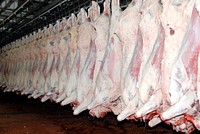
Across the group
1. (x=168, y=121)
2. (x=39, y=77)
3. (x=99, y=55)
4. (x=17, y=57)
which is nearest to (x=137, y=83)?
(x=168, y=121)

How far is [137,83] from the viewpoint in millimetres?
2760

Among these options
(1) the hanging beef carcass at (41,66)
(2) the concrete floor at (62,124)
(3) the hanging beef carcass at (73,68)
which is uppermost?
(3) the hanging beef carcass at (73,68)

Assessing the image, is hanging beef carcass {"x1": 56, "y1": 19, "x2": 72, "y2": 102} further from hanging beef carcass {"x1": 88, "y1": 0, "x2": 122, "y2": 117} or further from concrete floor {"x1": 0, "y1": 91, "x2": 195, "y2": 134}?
hanging beef carcass {"x1": 88, "y1": 0, "x2": 122, "y2": 117}

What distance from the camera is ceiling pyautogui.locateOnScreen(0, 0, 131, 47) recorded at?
546 cm

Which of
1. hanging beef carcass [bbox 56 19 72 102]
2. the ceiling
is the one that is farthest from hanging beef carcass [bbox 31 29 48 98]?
hanging beef carcass [bbox 56 19 72 102]

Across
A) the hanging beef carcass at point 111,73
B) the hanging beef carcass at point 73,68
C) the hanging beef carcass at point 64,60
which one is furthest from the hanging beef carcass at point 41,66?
the hanging beef carcass at point 111,73

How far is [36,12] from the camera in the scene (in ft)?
22.4

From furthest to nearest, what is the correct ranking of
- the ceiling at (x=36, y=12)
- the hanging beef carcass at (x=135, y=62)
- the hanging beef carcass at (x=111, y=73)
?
1. the ceiling at (x=36, y=12)
2. the hanging beef carcass at (x=111, y=73)
3. the hanging beef carcass at (x=135, y=62)

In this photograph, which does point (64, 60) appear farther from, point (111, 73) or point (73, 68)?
point (111, 73)

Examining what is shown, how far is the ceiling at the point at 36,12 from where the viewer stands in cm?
546

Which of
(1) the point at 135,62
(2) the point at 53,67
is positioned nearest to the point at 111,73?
(1) the point at 135,62

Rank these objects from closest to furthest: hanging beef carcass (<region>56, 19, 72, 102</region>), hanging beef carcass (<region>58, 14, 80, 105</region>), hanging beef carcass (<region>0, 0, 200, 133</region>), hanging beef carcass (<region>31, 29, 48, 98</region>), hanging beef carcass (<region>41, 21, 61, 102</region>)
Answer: hanging beef carcass (<region>0, 0, 200, 133</region>) < hanging beef carcass (<region>58, 14, 80, 105</region>) < hanging beef carcass (<region>56, 19, 72, 102</region>) < hanging beef carcass (<region>41, 21, 61, 102</region>) < hanging beef carcass (<region>31, 29, 48, 98</region>)

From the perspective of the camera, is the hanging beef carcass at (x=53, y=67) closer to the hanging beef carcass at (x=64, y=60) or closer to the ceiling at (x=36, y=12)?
the hanging beef carcass at (x=64, y=60)

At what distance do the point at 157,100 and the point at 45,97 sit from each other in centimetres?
300
